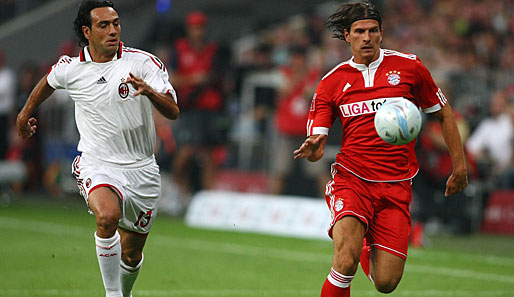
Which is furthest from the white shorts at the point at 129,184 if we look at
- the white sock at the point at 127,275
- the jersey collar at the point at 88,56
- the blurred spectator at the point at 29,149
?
the blurred spectator at the point at 29,149


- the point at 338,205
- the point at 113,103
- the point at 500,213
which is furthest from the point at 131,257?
the point at 500,213

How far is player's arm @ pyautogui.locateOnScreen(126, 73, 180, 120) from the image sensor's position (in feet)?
21.8

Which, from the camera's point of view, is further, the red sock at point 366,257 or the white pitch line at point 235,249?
the white pitch line at point 235,249

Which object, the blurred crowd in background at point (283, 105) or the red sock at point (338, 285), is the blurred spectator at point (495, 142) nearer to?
the blurred crowd in background at point (283, 105)

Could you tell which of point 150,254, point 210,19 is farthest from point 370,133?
point 210,19

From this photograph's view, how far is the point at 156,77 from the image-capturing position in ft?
23.8

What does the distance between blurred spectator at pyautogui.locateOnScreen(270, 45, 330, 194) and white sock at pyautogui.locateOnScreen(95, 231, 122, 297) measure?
853 centimetres

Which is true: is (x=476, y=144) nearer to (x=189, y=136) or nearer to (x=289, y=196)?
(x=289, y=196)

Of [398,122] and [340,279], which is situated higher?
[398,122]

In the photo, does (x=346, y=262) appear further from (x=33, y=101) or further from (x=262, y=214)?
(x=262, y=214)

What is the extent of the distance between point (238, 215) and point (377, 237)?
28.8 ft

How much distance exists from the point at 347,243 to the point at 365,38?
1589 millimetres

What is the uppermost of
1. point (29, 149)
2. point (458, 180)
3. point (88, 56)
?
point (88, 56)

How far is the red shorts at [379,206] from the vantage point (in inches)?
268
